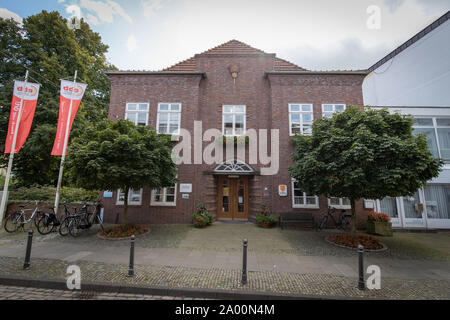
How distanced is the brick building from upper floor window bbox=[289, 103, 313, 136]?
58 mm

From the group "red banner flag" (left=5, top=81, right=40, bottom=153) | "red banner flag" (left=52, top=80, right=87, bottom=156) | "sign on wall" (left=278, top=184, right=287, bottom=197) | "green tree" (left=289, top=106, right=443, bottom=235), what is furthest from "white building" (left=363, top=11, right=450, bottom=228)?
"red banner flag" (left=5, top=81, right=40, bottom=153)

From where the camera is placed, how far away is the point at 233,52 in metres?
13.5

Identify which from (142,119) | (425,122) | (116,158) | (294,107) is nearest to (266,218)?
(294,107)

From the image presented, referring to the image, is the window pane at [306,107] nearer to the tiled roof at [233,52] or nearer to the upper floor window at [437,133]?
the tiled roof at [233,52]

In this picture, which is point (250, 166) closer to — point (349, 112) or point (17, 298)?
point (349, 112)

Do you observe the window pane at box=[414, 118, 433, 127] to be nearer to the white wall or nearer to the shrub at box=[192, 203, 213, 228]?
the white wall

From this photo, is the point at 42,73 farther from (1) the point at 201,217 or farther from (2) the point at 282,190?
(2) the point at 282,190

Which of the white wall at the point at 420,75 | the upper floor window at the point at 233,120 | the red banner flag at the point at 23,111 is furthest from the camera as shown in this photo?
the white wall at the point at 420,75

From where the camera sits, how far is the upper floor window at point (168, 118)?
12219mm

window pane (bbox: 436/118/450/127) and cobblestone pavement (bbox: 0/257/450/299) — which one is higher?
window pane (bbox: 436/118/450/127)

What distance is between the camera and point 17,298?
3.98m

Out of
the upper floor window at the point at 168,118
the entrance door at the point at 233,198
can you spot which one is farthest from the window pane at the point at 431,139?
the upper floor window at the point at 168,118

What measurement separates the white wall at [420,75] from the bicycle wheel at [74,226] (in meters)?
23.3

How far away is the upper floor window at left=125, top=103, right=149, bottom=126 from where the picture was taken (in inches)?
489
